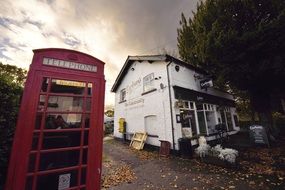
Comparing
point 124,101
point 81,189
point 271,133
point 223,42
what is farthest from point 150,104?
point 271,133

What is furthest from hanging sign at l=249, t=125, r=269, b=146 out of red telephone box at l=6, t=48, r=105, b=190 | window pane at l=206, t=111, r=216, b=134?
red telephone box at l=6, t=48, r=105, b=190

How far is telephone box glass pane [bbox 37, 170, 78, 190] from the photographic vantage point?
2590 mm

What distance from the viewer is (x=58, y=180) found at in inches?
107

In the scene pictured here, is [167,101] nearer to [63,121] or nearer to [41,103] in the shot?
[63,121]

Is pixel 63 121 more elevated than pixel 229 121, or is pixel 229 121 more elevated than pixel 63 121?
pixel 229 121

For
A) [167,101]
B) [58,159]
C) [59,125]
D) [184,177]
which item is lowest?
[184,177]

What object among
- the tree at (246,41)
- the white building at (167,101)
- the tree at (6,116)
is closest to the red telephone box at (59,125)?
the tree at (6,116)

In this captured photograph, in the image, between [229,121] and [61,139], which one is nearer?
[61,139]

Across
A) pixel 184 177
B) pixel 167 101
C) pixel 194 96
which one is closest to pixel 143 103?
pixel 167 101

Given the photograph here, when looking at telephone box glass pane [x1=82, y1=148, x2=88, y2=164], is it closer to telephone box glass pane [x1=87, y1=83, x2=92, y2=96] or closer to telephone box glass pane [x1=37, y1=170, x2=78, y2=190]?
telephone box glass pane [x1=37, y1=170, x2=78, y2=190]

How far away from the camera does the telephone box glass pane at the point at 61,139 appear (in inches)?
106

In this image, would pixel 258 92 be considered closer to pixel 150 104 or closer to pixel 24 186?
pixel 150 104

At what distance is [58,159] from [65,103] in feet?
3.39

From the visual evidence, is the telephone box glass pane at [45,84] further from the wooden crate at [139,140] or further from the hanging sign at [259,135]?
the hanging sign at [259,135]
